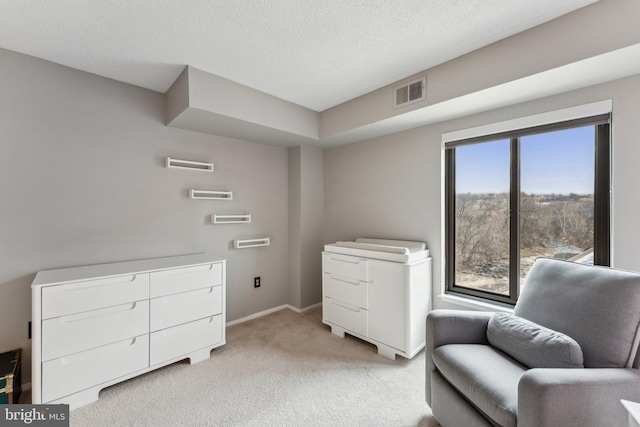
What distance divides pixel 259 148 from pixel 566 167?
293cm

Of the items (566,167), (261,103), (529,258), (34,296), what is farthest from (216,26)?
(529,258)

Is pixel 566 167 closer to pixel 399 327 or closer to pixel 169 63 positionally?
pixel 399 327

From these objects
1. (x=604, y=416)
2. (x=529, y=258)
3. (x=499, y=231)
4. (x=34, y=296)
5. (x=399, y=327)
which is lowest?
(x=399, y=327)

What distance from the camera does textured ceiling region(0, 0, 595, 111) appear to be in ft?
4.88

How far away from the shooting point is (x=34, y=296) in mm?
1613

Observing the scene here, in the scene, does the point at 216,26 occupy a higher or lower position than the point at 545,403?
higher

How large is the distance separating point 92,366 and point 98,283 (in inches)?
22.0

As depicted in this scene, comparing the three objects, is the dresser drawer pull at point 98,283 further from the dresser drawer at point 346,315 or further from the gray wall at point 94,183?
the dresser drawer at point 346,315

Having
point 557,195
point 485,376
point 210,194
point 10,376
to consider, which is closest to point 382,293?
point 485,376

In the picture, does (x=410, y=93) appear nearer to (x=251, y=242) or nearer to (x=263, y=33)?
(x=263, y=33)

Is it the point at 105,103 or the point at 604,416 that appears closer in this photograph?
the point at 604,416

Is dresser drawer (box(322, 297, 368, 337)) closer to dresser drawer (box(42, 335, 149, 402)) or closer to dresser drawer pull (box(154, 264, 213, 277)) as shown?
dresser drawer pull (box(154, 264, 213, 277))

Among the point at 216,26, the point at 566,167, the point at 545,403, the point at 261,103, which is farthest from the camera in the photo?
the point at 261,103

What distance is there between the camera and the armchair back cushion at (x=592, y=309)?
1231mm
